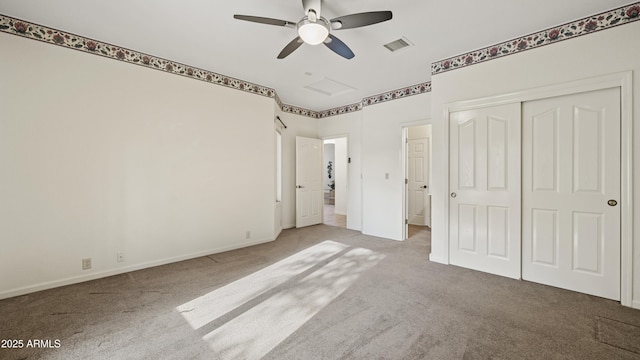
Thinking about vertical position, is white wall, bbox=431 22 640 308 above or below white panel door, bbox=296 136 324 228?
above

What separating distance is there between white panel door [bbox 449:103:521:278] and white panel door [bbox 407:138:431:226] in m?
2.98

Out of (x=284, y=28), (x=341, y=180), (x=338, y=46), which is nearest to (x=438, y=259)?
(x=338, y=46)

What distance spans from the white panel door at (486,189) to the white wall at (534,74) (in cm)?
17

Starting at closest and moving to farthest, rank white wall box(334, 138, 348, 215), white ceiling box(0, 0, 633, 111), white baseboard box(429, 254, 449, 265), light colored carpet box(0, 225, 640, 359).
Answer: light colored carpet box(0, 225, 640, 359), white ceiling box(0, 0, 633, 111), white baseboard box(429, 254, 449, 265), white wall box(334, 138, 348, 215)

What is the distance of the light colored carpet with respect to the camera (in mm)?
1807

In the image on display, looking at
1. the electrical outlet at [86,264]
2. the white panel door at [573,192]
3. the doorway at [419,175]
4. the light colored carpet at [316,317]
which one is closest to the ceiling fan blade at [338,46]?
the white panel door at [573,192]

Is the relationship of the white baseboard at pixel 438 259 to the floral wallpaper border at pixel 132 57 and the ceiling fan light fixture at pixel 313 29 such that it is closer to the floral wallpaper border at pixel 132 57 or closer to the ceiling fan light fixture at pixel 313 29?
the floral wallpaper border at pixel 132 57

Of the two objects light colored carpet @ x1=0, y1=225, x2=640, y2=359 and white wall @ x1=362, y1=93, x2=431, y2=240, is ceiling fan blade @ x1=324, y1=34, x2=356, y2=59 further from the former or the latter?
light colored carpet @ x1=0, y1=225, x2=640, y2=359

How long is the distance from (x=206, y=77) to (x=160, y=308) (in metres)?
3.20

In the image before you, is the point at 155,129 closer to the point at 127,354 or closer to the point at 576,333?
the point at 127,354

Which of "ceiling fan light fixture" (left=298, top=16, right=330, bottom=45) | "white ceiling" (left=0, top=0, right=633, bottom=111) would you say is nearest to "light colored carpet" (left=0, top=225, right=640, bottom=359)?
"ceiling fan light fixture" (left=298, top=16, right=330, bottom=45)

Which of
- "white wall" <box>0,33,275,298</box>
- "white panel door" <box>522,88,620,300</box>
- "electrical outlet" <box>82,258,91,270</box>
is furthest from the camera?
"electrical outlet" <box>82,258,91,270</box>

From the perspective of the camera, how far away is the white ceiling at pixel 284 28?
2.38 metres

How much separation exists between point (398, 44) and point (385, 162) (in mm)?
2333
